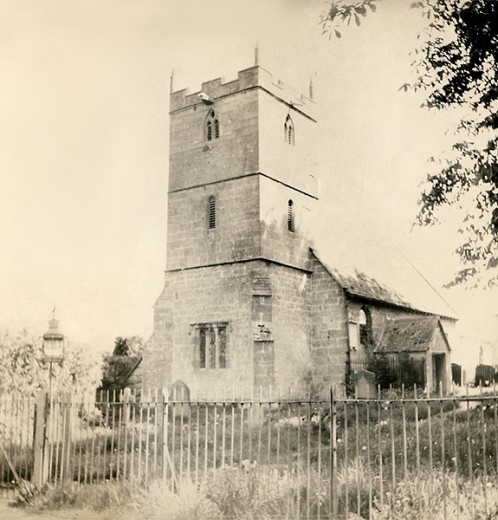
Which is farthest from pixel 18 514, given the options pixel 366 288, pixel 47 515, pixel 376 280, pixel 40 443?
pixel 376 280

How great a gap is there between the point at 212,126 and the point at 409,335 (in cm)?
621

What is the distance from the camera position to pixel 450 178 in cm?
627

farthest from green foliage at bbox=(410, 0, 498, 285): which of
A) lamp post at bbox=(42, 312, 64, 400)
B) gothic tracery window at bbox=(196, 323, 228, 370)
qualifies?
gothic tracery window at bbox=(196, 323, 228, 370)

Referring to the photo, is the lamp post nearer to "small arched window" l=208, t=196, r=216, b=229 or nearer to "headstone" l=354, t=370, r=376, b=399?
"small arched window" l=208, t=196, r=216, b=229

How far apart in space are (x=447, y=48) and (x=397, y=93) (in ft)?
1.89

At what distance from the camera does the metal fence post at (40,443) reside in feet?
20.9

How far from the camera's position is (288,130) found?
13.2m

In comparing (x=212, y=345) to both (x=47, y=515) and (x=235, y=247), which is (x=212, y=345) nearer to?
(x=235, y=247)

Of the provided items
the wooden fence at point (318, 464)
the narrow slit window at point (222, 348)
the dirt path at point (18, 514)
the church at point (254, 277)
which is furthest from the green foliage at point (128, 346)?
the dirt path at point (18, 514)

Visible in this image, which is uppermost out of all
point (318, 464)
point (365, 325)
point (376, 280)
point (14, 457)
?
point (376, 280)

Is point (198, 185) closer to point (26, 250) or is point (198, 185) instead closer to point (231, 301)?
point (231, 301)

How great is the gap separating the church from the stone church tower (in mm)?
22

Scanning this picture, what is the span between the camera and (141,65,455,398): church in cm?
1230

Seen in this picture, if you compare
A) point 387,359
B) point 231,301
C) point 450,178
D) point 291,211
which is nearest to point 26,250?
point 450,178
